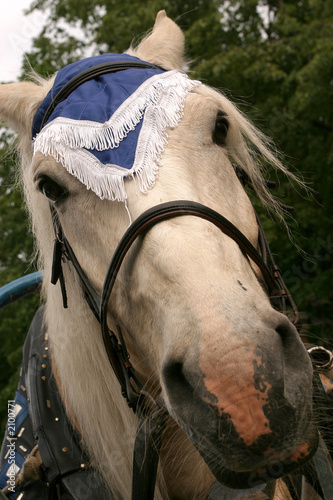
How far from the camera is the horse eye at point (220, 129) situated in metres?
2.07

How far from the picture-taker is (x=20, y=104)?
239 cm

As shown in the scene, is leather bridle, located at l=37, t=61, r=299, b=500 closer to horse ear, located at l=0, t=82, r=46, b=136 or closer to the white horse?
the white horse

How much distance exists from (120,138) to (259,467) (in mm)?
1250

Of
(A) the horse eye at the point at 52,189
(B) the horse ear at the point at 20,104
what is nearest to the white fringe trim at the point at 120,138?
(A) the horse eye at the point at 52,189

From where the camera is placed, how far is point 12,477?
7.62 feet

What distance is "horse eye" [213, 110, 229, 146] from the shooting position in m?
2.07

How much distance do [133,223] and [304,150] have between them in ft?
24.7

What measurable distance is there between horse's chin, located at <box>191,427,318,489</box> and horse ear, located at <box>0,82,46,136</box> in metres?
1.73

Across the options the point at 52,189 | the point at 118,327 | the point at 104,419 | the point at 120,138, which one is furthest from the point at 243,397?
the point at 52,189

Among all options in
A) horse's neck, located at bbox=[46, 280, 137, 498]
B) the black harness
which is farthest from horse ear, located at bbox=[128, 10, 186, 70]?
horse's neck, located at bbox=[46, 280, 137, 498]

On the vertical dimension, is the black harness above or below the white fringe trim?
below

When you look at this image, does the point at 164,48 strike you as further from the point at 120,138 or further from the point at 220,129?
the point at 120,138

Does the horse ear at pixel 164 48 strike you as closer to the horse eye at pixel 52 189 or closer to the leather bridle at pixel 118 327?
the horse eye at pixel 52 189

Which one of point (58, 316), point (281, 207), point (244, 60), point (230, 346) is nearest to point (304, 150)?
point (244, 60)
